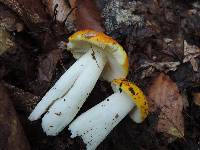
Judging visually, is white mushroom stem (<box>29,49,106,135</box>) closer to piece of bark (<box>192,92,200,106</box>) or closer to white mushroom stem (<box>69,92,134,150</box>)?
white mushroom stem (<box>69,92,134,150</box>)

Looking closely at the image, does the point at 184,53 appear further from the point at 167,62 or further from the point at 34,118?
the point at 34,118

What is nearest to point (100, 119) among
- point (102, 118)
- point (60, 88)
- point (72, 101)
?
point (102, 118)

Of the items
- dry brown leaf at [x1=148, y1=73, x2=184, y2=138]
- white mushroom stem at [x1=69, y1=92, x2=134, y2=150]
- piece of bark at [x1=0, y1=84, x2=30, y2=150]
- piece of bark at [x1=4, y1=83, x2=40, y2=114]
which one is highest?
piece of bark at [x1=0, y1=84, x2=30, y2=150]

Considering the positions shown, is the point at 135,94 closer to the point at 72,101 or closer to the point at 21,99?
the point at 72,101

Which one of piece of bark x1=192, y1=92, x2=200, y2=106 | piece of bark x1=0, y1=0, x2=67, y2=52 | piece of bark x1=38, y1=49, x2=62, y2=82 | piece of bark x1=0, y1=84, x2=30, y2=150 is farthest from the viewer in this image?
piece of bark x1=192, y1=92, x2=200, y2=106

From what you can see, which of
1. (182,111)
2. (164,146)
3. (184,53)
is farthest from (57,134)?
(184,53)

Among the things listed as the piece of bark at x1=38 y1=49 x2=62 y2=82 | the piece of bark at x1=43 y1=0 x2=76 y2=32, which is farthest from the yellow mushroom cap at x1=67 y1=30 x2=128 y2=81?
the piece of bark at x1=43 y1=0 x2=76 y2=32
